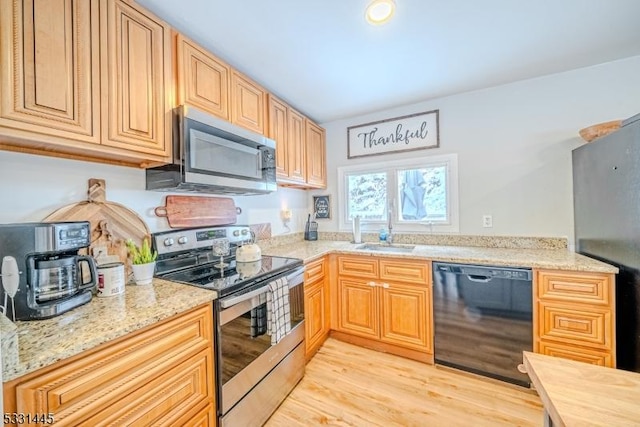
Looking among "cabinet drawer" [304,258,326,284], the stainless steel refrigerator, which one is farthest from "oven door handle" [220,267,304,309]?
the stainless steel refrigerator

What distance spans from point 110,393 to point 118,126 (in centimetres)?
110

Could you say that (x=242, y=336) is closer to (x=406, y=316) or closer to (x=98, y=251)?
(x=98, y=251)

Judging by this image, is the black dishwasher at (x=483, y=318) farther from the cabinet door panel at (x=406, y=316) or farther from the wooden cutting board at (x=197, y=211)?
the wooden cutting board at (x=197, y=211)

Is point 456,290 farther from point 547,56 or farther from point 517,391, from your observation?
point 547,56

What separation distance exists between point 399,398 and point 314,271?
105 cm

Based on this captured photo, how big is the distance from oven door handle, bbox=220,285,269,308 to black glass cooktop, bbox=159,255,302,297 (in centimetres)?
3

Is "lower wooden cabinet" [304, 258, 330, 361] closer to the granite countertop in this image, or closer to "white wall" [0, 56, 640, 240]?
the granite countertop

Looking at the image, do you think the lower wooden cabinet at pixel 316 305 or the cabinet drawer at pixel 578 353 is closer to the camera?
the cabinet drawer at pixel 578 353

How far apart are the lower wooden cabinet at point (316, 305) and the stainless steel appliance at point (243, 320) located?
180 millimetres

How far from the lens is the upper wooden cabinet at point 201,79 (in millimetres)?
1453

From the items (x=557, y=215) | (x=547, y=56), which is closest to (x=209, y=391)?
(x=557, y=215)

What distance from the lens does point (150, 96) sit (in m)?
1.32

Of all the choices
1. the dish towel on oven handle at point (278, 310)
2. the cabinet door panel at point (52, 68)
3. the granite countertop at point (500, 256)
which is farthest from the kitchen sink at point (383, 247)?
the cabinet door panel at point (52, 68)

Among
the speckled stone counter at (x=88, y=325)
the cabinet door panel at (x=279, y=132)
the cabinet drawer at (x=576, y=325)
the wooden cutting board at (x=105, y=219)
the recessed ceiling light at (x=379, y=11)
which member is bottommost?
the cabinet drawer at (x=576, y=325)
